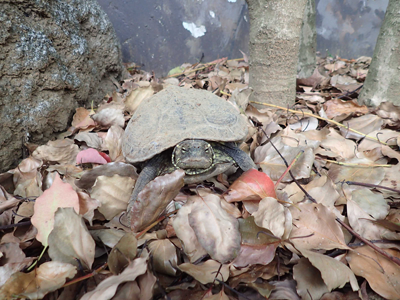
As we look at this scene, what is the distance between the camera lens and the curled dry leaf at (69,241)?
983 millimetres

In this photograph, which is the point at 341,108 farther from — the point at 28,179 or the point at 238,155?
the point at 28,179

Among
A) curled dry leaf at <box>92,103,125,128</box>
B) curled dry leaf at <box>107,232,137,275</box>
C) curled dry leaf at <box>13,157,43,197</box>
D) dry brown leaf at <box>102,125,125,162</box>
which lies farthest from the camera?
curled dry leaf at <box>92,103,125,128</box>

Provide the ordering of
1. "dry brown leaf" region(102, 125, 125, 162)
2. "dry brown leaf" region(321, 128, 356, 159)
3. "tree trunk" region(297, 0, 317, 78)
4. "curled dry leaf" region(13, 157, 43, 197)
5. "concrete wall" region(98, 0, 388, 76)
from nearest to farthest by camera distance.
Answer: "curled dry leaf" region(13, 157, 43, 197) → "dry brown leaf" region(321, 128, 356, 159) → "dry brown leaf" region(102, 125, 125, 162) → "tree trunk" region(297, 0, 317, 78) → "concrete wall" region(98, 0, 388, 76)

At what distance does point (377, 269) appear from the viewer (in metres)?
1.03

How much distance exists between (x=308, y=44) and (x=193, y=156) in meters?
2.82

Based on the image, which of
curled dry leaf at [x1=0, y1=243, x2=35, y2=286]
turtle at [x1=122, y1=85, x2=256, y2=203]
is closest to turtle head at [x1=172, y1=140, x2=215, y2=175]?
turtle at [x1=122, y1=85, x2=256, y2=203]

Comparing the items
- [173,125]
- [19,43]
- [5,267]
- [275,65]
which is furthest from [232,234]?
[19,43]

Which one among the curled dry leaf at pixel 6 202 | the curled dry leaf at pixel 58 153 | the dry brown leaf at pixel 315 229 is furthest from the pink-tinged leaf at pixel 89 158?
the dry brown leaf at pixel 315 229

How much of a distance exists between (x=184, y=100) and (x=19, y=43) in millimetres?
1411

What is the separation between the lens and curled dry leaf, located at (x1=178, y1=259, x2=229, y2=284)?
0.98 m

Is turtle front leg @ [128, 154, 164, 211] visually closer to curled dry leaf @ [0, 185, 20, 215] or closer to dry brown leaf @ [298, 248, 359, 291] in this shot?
curled dry leaf @ [0, 185, 20, 215]

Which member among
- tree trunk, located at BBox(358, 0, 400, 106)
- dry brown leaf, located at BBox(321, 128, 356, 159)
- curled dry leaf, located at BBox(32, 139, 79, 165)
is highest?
tree trunk, located at BBox(358, 0, 400, 106)

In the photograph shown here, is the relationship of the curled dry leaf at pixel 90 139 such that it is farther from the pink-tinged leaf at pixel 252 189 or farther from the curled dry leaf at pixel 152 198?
the pink-tinged leaf at pixel 252 189

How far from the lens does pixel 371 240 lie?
114 cm
